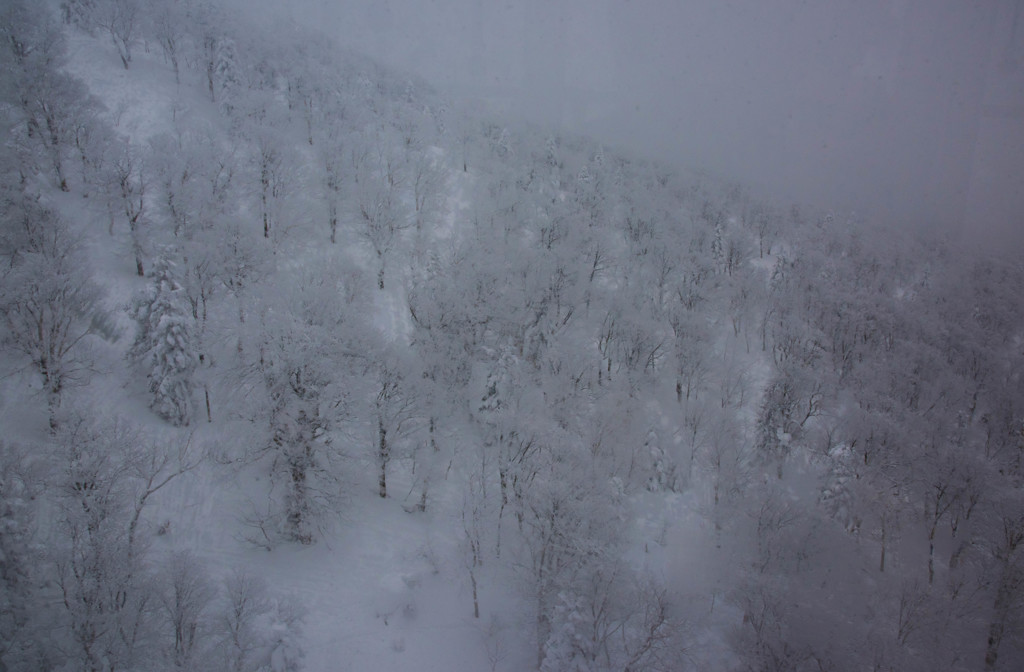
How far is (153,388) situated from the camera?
23.4 m

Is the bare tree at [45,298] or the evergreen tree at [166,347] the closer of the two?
the bare tree at [45,298]

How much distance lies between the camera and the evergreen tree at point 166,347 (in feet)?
76.2

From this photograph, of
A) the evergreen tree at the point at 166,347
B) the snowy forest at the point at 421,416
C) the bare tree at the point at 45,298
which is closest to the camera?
the snowy forest at the point at 421,416

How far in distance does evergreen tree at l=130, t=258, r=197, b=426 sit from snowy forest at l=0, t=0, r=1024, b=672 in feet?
0.63

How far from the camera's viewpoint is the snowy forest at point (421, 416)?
62.8 feet

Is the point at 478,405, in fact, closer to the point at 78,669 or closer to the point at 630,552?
the point at 630,552

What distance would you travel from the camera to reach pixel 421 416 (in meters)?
26.1

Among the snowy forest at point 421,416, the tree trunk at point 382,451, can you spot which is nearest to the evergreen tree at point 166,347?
the snowy forest at point 421,416

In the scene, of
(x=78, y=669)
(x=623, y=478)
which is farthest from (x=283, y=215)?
(x=623, y=478)

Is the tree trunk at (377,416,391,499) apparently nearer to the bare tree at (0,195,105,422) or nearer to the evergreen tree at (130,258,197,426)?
the evergreen tree at (130,258,197,426)

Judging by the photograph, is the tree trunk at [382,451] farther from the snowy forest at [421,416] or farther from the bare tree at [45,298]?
the bare tree at [45,298]

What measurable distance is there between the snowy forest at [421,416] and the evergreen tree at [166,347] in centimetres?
19

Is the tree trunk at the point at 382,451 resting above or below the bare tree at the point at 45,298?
below

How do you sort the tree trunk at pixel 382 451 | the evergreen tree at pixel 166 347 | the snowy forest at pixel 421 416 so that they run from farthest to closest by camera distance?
the tree trunk at pixel 382 451, the evergreen tree at pixel 166 347, the snowy forest at pixel 421 416
